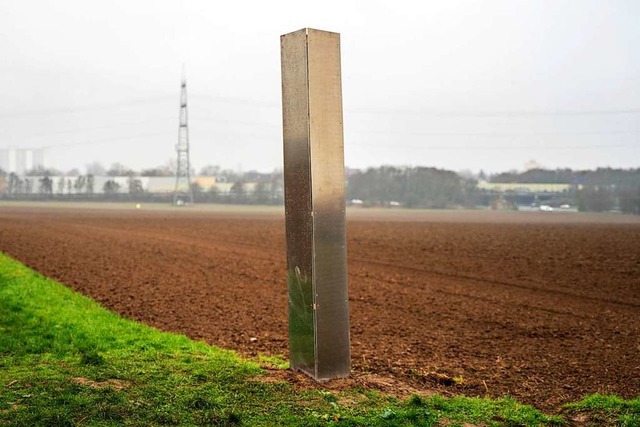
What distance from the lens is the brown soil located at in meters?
7.49

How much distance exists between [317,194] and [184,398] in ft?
6.66

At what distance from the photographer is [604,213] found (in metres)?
70.5

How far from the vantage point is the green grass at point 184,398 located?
4.96 m

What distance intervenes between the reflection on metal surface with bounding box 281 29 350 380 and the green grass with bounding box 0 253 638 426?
1.65ft

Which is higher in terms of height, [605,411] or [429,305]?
[605,411]

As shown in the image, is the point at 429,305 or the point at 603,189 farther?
the point at 603,189

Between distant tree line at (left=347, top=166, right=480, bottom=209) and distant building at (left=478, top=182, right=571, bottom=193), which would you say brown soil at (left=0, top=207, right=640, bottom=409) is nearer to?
distant building at (left=478, top=182, right=571, bottom=193)

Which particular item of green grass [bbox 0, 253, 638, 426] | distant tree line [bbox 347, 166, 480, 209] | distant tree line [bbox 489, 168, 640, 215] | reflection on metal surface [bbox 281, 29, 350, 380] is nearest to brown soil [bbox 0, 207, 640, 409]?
reflection on metal surface [bbox 281, 29, 350, 380]

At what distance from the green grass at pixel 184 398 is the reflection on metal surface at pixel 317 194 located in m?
0.50

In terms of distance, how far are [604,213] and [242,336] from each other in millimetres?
67488

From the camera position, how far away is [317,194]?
20.2ft

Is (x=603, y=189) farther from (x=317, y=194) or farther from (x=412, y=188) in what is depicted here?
(x=317, y=194)

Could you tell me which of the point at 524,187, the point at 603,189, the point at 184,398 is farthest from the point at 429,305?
the point at 524,187

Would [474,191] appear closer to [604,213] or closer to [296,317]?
[604,213]
